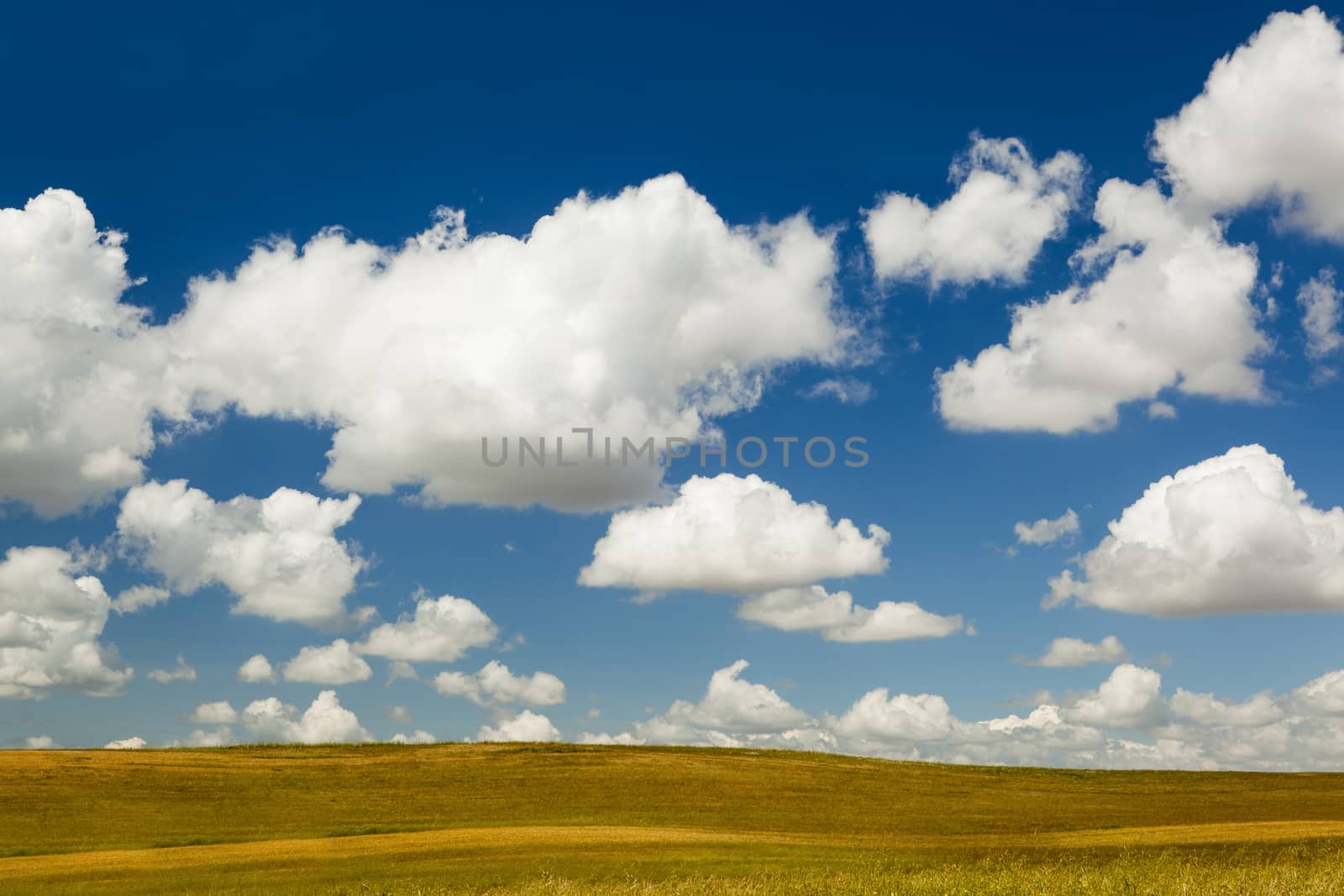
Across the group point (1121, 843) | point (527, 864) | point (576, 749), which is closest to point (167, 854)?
point (527, 864)

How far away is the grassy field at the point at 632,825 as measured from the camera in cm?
3266

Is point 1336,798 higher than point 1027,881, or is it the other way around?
point 1027,881

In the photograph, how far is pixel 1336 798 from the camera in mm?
76062

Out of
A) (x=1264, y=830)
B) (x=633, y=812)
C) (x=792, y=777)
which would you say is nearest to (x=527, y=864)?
(x=633, y=812)

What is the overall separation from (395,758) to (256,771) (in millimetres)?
12501

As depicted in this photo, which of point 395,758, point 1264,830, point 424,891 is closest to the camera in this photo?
point 424,891

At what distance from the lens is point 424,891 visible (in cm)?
2955

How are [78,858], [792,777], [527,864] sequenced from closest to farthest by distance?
[527,864], [78,858], [792,777]

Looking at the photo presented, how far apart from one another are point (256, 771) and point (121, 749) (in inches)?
1112

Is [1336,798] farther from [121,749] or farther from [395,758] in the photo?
[121,749]

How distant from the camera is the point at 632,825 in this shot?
53.0 meters

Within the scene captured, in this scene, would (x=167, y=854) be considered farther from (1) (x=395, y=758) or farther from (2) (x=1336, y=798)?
(2) (x=1336, y=798)

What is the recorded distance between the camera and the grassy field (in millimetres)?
32656

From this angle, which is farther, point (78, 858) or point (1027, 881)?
point (78, 858)
